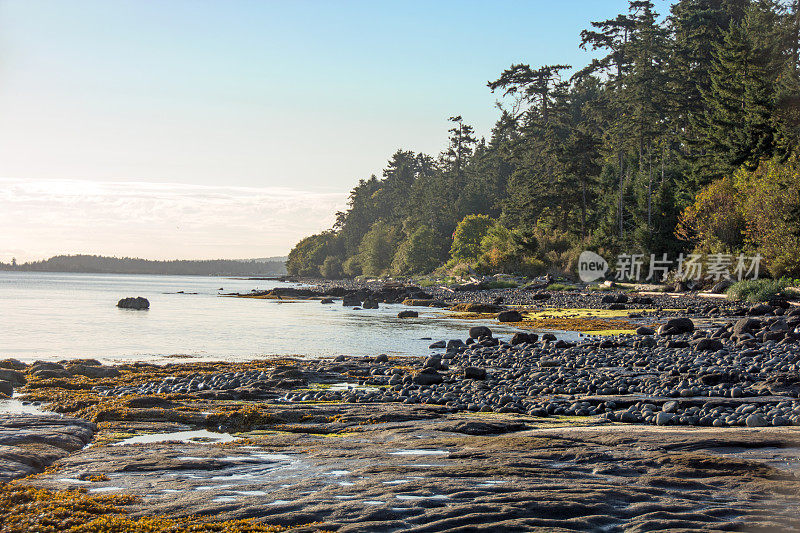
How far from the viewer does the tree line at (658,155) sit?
42.4m

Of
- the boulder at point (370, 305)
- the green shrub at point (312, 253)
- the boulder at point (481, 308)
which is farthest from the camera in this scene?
the green shrub at point (312, 253)

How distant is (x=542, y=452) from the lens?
7.10 metres

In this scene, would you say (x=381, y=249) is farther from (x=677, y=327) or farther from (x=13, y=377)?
(x=13, y=377)

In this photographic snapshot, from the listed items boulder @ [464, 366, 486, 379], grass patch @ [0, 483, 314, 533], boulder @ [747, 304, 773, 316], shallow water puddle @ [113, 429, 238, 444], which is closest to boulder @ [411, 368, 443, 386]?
boulder @ [464, 366, 486, 379]

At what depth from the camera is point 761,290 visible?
32469 millimetres

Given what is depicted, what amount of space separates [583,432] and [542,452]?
4.03 feet

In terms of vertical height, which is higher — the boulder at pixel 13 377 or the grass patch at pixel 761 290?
the grass patch at pixel 761 290

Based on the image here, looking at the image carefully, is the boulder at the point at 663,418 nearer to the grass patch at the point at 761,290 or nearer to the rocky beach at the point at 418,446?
the rocky beach at the point at 418,446

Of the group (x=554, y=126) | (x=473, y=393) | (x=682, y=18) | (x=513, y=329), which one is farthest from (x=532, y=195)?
(x=473, y=393)

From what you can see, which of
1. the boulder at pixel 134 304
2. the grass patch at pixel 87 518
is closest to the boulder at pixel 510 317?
the boulder at pixel 134 304

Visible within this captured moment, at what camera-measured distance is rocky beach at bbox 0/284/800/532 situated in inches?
205

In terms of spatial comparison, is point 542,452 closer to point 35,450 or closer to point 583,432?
point 583,432

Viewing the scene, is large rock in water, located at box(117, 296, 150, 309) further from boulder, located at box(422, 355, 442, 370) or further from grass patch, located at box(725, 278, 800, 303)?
grass patch, located at box(725, 278, 800, 303)

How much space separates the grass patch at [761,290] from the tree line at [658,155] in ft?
7.00
